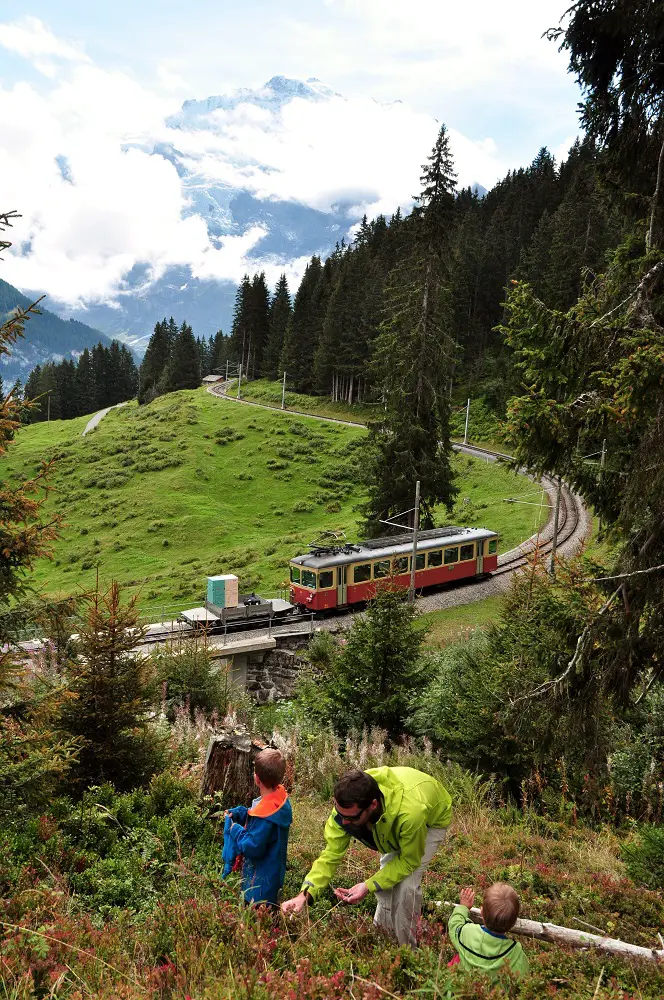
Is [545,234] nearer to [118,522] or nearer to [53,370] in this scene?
[118,522]

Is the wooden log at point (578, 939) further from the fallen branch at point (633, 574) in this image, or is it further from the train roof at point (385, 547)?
the train roof at point (385, 547)

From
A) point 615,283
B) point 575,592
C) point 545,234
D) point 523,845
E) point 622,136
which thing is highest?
point 545,234

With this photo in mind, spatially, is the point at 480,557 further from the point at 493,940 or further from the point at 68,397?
the point at 68,397

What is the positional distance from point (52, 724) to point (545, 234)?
6860 cm

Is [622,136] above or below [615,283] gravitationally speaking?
above

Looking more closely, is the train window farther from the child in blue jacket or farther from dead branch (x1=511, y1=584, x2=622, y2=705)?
the child in blue jacket

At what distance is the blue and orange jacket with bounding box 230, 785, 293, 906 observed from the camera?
415 cm

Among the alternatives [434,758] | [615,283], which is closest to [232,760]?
[434,758]

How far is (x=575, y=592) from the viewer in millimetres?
6312

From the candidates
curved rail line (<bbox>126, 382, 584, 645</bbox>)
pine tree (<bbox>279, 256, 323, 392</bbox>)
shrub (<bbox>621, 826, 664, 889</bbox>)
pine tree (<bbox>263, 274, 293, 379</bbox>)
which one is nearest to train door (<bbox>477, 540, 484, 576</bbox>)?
curved rail line (<bbox>126, 382, 584, 645</bbox>)

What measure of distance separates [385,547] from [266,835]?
21904 mm

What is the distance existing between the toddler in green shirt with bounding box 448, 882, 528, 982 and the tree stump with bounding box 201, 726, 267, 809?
3093 millimetres

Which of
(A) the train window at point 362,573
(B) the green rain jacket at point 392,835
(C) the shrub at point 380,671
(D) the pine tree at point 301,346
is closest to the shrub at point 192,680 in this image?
(C) the shrub at point 380,671

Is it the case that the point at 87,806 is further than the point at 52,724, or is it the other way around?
the point at 52,724
